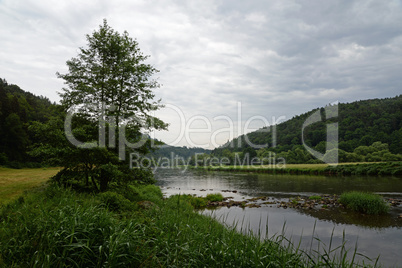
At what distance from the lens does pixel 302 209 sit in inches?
696

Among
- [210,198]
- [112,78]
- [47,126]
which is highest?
[112,78]

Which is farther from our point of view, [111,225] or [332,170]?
[332,170]

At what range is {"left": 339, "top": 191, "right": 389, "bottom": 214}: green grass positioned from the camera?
1520 cm

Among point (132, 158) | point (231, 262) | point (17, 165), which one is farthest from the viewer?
point (17, 165)

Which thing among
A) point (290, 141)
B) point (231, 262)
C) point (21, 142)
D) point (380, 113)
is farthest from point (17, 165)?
point (380, 113)

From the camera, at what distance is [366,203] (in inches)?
620

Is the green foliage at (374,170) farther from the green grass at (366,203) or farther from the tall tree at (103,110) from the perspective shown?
the tall tree at (103,110)

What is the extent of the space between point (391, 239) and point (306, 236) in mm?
3740

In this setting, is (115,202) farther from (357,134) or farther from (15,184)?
(357,134)

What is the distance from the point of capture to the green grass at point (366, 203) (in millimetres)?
15203

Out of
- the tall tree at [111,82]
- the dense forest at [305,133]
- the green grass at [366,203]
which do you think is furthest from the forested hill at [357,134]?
the tall tree at [111,82]

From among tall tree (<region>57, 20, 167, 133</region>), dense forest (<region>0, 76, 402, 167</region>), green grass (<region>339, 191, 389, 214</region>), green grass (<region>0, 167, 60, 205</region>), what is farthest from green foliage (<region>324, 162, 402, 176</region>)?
green grass (<region>0, 167, 60, 205</region>)

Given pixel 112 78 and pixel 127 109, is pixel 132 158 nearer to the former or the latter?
pixel 127 109

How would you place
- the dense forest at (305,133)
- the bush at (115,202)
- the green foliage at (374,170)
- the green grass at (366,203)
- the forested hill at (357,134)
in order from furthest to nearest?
the forested hill at (357,134) → the dense forest at (305,133) → the green foliage at (374,170) → the green grass at (366,203) → the bush at (115,202)
